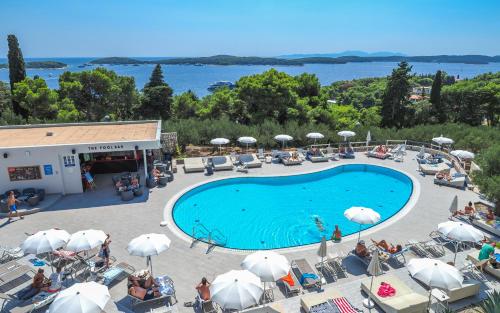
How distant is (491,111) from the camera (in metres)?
42.7

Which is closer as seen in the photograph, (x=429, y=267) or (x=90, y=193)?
(x=429, y=267)

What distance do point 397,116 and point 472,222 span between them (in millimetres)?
32425

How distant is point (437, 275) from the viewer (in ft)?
27.7

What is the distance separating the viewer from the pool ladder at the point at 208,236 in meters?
12.7

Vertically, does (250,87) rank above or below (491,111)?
above

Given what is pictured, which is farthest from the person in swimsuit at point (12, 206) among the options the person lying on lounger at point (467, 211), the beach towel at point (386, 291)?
the person lying on lounger at point (467, 211)

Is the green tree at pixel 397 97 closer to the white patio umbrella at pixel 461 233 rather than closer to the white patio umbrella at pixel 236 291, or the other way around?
the white patio umbrella at pixel 461 233

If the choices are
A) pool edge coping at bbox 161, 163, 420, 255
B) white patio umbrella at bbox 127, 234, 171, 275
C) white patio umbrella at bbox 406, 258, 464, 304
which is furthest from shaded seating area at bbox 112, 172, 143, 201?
white patio umbrella at bbox 406, 258, 464, 304

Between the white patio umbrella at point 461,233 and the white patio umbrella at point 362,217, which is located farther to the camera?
the white patio umbrella at point 362,217

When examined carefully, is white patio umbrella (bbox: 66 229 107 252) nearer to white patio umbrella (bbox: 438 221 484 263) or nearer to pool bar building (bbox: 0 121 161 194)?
pool bar building (bbox: 0 121 161 194)

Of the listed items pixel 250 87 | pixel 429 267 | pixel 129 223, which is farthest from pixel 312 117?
pixel 429 267

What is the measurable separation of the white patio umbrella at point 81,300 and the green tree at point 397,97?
140ft

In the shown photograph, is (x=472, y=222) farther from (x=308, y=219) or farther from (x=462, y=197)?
(x=308, y=219)

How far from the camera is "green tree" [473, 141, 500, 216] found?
543 inches
